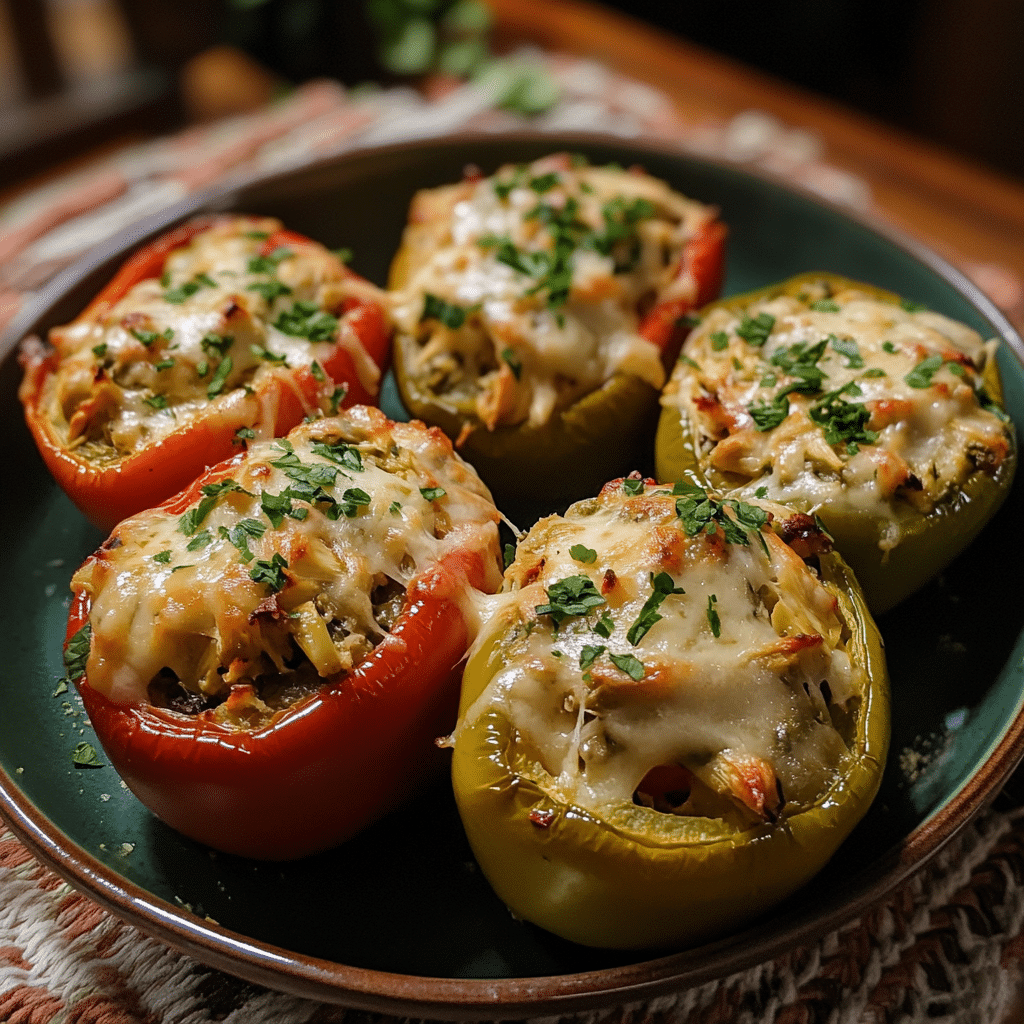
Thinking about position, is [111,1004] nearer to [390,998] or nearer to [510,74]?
[390,998]

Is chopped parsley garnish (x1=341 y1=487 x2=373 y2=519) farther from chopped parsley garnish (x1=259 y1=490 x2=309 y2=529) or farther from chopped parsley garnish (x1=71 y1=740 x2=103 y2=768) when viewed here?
chopped parsley garnish (x1=71 y1=740 x2=103 y2=768)

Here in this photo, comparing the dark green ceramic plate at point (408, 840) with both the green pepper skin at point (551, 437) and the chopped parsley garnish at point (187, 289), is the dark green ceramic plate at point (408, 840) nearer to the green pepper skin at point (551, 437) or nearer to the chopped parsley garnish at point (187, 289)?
the chopped parsley garnish at point (187, 289)

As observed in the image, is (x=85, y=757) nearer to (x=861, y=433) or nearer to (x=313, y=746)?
(x=313, y=746)

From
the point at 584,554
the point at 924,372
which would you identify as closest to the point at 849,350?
the point at 924,372

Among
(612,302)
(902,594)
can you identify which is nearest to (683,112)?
(612,302)

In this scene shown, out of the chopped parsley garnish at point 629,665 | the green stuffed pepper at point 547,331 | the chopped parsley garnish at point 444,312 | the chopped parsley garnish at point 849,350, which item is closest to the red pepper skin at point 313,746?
the chopped parsley garnish at point 629,665
